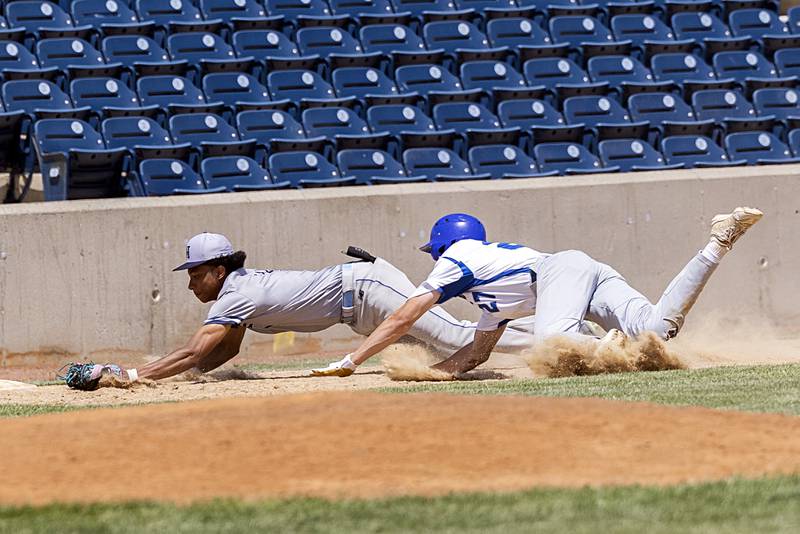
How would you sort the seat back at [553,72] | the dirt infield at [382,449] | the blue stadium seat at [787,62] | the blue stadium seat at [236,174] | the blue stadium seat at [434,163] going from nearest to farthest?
the dirt infield at [382,449], the blue stadium seat at [236,174], the blue stadium seat at [434,163], the seat back at [553,72], the blue stadium seat at [787,62]

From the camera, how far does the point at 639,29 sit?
1515cm

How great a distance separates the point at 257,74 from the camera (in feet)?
44.0

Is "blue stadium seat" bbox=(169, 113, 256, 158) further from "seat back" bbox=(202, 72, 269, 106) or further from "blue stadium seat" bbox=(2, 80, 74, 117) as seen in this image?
"blue stadium seat" bbox=(2, 80, 74, 117)

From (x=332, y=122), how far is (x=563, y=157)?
2.33 m

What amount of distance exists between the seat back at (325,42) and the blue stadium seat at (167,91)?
1.46 meters

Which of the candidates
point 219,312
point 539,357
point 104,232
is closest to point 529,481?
point 539,357

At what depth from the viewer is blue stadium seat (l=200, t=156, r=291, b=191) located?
1178cm

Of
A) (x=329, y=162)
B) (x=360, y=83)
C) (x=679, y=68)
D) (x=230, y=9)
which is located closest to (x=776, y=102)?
(x=679, y=68)

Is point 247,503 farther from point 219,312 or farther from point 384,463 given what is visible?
point 219,312

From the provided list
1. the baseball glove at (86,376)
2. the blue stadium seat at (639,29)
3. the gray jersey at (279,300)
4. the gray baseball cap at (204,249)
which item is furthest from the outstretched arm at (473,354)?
the blue stadium seat at (639,29)

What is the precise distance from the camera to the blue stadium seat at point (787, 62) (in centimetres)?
1497

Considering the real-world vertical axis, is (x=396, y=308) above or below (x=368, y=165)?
below

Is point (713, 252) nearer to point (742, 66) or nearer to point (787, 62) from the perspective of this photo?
point (742, 66)

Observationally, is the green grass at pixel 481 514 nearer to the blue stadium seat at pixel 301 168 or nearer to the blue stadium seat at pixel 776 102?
the blue stadium seat at pixel 301 168
